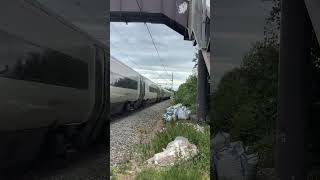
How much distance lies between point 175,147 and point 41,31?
4.93m

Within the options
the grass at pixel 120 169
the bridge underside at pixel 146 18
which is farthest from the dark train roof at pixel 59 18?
the bridge underside at pixel 146 18

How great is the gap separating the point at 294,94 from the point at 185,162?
219 inches

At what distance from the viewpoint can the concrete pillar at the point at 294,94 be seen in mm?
3250

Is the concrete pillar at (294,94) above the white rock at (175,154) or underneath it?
above

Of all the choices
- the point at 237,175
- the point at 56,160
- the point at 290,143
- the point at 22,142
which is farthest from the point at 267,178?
the point at 56,160

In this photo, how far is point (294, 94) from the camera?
128 inches

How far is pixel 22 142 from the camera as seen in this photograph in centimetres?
556

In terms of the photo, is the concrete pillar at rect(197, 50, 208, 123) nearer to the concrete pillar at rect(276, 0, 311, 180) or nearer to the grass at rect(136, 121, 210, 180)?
the grass at rect(136, 121, 210, 180)

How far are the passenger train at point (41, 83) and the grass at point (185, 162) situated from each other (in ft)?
5.04

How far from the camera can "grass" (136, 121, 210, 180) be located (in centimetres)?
722

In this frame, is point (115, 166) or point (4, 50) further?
point (115, 166)

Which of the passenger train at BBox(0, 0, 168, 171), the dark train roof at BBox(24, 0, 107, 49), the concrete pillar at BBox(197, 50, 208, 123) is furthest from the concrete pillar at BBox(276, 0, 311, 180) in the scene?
the concrete pillar at BBox(197, 50, 208, 123)

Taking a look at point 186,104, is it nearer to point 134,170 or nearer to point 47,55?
point 134,170

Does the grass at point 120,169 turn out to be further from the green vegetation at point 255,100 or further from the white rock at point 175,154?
the green vegetation at point 255,100
